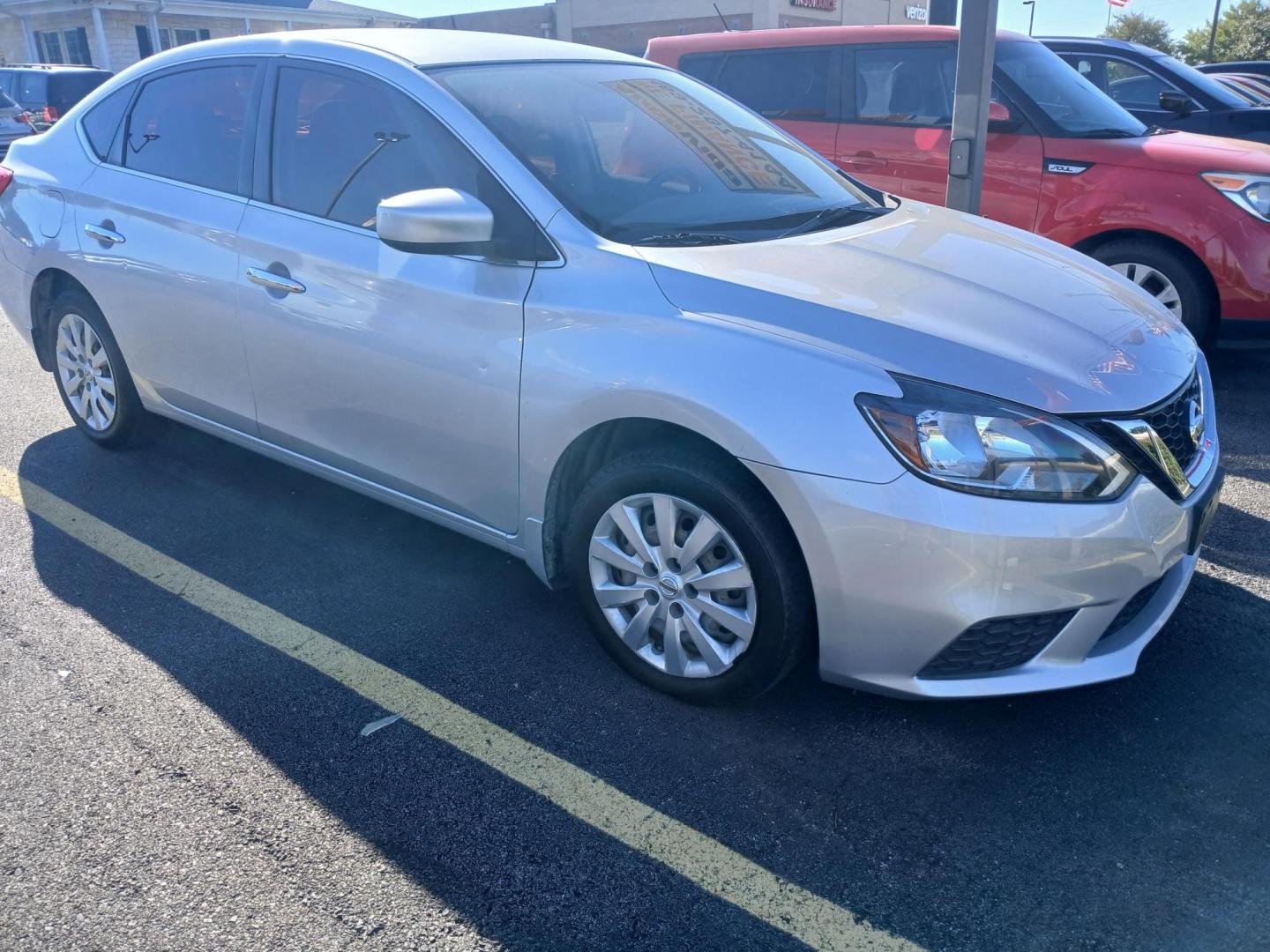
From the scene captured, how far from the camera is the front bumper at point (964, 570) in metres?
2.47

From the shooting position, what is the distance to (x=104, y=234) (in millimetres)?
4324

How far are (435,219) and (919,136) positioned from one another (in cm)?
Answer: 449

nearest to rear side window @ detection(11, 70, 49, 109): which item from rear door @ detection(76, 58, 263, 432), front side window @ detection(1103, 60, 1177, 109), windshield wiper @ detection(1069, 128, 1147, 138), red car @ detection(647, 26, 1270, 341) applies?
red car @ detection(647, 26, 1270, 341)

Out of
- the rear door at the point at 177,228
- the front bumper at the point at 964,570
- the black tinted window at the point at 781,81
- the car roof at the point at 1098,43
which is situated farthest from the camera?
the car roof at the point at 1098,43

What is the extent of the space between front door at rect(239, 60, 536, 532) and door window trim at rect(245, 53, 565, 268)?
10mm

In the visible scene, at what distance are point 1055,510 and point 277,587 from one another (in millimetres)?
2526

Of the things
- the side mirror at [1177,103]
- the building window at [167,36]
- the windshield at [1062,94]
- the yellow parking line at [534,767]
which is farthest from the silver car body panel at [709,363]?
the building window at [167,36]

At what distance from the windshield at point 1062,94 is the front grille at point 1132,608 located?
4.20m

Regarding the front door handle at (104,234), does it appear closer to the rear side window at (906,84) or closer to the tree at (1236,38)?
the rear side window at (906,84)

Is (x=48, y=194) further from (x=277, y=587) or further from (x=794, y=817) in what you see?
(x=794, y=817)

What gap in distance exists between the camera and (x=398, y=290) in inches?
130

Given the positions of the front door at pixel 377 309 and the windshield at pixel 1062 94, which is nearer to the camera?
the front door at pixel 377 309

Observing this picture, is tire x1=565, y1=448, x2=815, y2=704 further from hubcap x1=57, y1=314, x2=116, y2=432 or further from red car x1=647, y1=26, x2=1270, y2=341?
red car x1=647, y1=26, x2=1270, y2=341

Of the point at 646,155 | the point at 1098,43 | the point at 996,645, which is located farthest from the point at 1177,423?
the point at 1098,43
